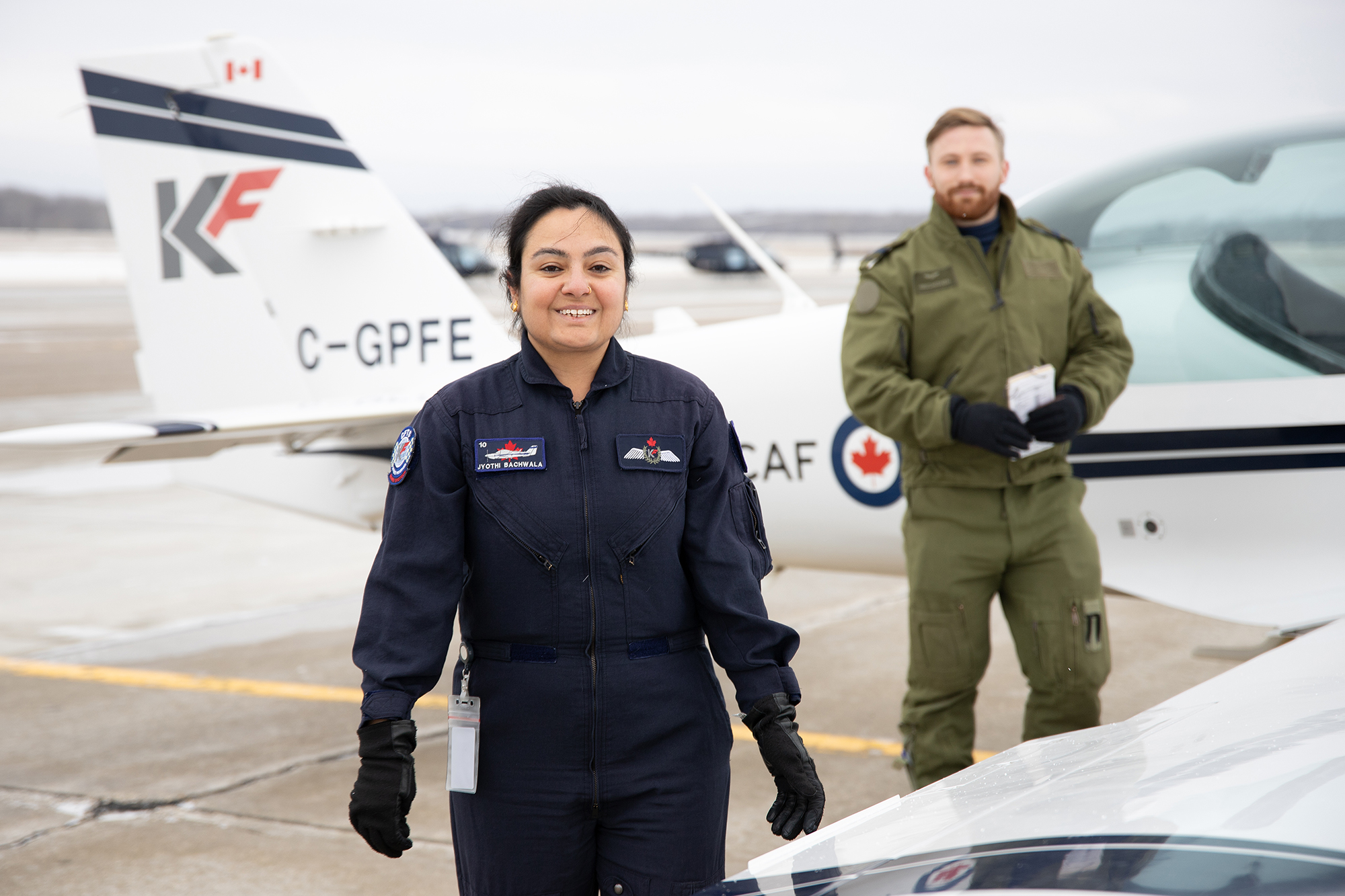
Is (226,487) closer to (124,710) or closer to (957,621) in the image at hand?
(124,710)

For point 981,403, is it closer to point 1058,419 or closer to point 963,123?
point 1058,419

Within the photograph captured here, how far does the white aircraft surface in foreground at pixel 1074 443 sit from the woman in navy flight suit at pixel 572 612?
1.29 ft

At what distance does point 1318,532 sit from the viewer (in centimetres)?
323

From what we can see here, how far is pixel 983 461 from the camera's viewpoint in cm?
289

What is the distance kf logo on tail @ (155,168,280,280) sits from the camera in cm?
497

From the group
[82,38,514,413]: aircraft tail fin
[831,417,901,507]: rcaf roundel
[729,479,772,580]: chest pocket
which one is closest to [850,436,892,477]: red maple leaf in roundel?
[831,417,901,507]: rcaf roundel

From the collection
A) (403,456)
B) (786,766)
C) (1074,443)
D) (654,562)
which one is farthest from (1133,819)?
(1074,443)

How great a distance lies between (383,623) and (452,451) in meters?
0.27

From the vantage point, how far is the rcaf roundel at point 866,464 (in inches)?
149

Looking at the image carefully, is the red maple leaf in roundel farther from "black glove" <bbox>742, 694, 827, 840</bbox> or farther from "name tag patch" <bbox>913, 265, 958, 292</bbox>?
"black glove" <bbox>742, 694, 827, 840</bbox>

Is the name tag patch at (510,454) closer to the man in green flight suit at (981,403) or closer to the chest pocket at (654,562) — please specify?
the chest pocket at (654,562)

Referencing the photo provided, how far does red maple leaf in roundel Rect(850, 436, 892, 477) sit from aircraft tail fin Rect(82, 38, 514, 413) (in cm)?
167

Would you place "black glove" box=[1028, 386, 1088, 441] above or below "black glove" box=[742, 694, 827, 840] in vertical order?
above

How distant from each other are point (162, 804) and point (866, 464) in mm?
2404
